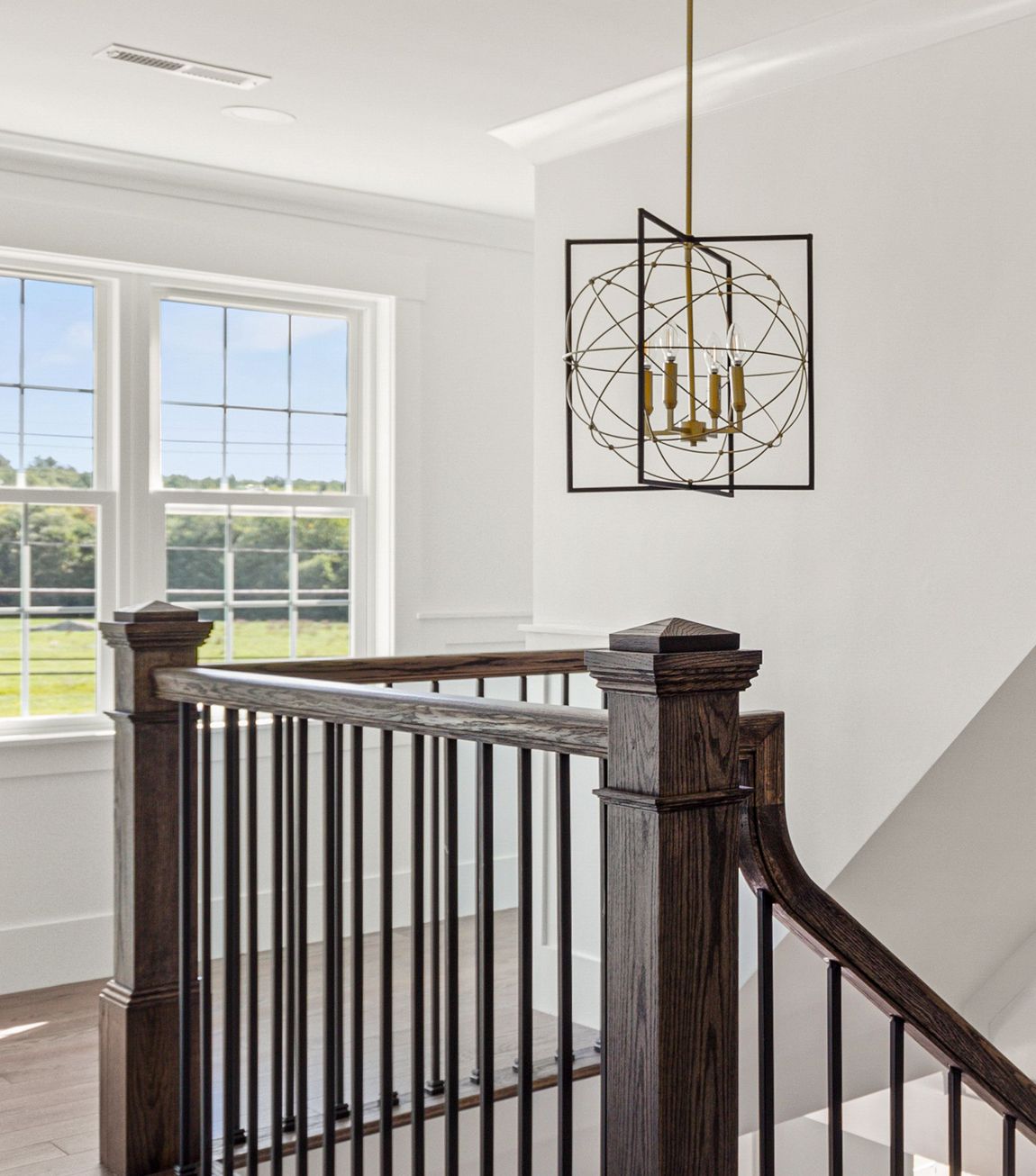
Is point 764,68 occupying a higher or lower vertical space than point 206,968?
higher

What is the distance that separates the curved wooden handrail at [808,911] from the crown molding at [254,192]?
348 centimetres

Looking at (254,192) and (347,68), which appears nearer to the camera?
(347,68)

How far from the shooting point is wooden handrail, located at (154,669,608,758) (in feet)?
5.32

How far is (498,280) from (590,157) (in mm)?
1419

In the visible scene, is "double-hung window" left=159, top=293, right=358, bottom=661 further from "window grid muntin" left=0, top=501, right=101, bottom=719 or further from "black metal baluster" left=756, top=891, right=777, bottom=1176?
"black metal baluster" left=756, top=891, right=777, bottom=1176

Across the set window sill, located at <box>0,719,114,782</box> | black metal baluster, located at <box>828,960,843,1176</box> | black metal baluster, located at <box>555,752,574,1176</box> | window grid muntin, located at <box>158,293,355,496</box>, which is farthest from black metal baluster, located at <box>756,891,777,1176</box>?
window grid muntin, located at <box>158,293,355,496</box>

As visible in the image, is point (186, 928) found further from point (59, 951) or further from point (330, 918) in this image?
point (59, 951)

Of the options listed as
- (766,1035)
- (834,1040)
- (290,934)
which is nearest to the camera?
(766,1035)

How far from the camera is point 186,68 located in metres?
3.60

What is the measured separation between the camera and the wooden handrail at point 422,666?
260 cm

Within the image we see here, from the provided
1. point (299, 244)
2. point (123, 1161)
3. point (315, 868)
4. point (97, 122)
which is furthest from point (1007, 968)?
point (97, 122)

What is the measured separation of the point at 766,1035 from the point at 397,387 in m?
3.81

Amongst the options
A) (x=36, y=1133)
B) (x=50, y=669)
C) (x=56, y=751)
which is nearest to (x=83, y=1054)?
(x=36, y=1133)

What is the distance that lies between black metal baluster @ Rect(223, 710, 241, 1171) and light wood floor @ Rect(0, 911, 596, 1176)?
30cm
